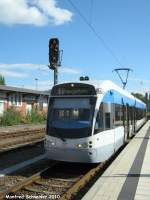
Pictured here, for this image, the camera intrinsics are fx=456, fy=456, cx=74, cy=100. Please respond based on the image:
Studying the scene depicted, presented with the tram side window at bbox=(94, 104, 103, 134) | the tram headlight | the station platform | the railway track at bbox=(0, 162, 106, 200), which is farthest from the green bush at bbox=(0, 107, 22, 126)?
the tram headlight

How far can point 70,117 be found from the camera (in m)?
14.0

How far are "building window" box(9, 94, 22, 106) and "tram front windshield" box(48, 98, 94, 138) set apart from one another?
129ft

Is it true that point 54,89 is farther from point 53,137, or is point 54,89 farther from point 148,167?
point 148,167

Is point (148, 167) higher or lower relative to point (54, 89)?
lower

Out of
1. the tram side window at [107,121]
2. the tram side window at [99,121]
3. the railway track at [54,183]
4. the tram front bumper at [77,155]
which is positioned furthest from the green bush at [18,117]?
the tram front bumper at [77,155]

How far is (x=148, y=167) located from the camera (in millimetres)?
12945

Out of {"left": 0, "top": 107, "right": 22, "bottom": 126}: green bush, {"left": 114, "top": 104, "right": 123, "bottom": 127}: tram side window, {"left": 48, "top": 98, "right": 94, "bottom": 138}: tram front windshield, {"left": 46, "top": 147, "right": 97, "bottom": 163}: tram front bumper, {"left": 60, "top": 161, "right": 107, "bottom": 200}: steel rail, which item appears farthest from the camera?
{"left": 0, "top": 107, "right": 22, "bottom": 126}: green bush

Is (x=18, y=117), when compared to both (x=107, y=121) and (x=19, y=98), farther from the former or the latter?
(x=107, y=121)

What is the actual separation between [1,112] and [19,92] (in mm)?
6422

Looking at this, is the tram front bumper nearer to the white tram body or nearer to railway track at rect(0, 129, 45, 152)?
the white tram body

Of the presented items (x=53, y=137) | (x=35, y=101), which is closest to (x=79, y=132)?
(x=53, y=137)

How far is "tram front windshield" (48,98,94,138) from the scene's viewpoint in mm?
13609

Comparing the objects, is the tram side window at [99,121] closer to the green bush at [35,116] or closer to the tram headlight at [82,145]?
the tram headlight at [82,145]

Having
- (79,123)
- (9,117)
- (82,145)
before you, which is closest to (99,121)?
(79,123)
